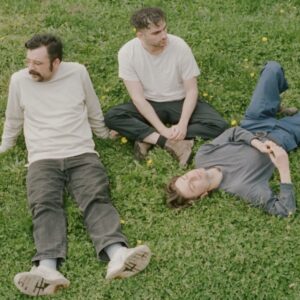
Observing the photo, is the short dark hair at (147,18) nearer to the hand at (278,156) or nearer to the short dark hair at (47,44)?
the short dark hair at (47,44)

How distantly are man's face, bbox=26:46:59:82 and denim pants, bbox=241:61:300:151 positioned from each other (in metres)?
1.82

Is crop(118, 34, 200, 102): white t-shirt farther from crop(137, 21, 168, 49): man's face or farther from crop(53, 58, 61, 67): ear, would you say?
crop(53, 58, 61, 67): ear

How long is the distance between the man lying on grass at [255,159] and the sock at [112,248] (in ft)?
2.11

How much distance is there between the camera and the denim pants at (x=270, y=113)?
6156 mm

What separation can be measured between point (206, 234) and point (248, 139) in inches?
39.8

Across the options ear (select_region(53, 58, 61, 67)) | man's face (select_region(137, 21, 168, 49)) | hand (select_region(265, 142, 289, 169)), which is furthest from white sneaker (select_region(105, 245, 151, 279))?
man's face (select_region(137, 21, 168, 49))

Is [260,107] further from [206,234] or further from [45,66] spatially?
[45,66]

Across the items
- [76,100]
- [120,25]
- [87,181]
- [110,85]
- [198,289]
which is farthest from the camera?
[120,25]

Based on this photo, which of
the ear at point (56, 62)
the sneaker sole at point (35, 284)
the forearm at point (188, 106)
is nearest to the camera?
the sneaker sole at point (35, 284)

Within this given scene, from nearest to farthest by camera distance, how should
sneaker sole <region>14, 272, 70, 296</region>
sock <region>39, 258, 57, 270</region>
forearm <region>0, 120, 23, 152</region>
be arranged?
1. sneaker sole <region>14, 272, 70, 296</region>
2. sock <region>39, 258, 57, 270</region>
3. forearm <region>0, 120, 23, 152</region>

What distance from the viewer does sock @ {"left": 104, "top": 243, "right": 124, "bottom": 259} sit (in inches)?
202

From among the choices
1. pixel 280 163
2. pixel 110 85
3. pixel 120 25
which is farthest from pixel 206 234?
pixel 120 25

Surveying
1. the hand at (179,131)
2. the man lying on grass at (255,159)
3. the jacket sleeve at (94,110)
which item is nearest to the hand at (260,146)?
the man lying on grass at (255,159)

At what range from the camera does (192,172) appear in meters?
5.63
